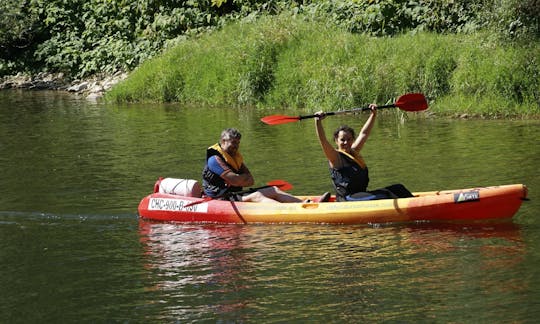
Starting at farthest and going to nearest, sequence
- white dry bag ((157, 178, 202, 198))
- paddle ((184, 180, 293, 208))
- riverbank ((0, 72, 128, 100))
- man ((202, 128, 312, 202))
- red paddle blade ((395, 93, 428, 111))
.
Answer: riverbank ((0, 72, 128, 100)) → red paddle blade ((395, 93, 428, 111)) → white dry bag ((157, 178, 202, 198)) → paddle ((184, 180, 293, 208)) → man ((202, 128, 312, 202))

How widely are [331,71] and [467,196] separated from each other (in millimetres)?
9647

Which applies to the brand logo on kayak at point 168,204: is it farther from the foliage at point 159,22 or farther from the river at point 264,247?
the foliage at point 159,22

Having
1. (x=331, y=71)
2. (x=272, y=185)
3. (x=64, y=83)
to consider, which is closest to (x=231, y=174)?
(x=272, y=185)

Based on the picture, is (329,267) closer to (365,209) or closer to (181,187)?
(365,209)

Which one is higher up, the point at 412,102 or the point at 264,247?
the point at 412,102

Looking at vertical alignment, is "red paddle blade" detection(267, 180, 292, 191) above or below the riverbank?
below

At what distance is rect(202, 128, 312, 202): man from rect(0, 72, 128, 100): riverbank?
14.0 metres

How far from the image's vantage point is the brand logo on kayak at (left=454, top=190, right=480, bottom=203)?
33.1ft

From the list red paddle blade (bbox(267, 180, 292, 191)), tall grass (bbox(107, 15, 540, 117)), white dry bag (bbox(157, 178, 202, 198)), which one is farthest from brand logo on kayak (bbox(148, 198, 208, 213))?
tall grass (bbox(107, 15, 540, 117))

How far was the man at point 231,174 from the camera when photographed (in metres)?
11.1

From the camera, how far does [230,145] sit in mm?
11125

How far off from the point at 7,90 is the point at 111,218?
17.1 meters

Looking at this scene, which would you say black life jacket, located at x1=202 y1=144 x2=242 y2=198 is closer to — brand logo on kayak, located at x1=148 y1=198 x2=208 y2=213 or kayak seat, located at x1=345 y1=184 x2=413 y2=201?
brand logo on kayak, located at x1=148 y1=198 x2=208 y2=213

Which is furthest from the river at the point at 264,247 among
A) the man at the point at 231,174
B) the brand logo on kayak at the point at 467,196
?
the man at the point at 231,174
